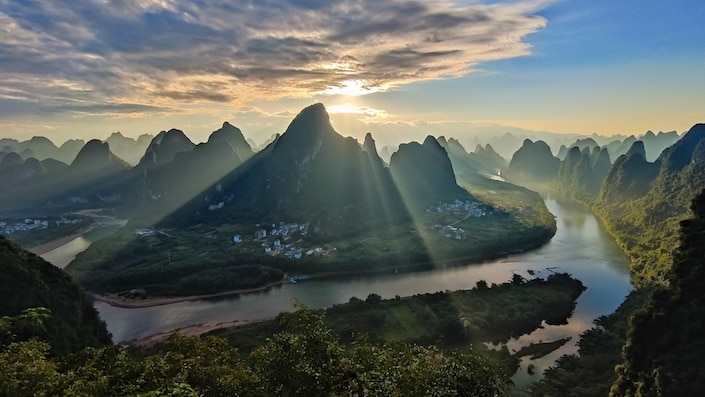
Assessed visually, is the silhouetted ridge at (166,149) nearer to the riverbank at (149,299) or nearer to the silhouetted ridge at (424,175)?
the silhouetted ridge at (424,175)

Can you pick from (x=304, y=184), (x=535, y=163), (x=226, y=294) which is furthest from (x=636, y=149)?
(x=226, y=294)

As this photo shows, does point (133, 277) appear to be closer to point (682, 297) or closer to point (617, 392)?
point (617, 392)

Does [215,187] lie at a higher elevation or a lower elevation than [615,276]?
higher

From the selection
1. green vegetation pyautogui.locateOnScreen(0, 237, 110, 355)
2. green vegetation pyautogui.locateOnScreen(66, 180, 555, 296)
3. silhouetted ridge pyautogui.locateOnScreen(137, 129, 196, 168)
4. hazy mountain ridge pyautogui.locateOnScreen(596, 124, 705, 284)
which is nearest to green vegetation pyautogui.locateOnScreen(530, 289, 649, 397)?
hazy mountain ridge pyautogui.locateOnScreen(596, 124, 705, 284)

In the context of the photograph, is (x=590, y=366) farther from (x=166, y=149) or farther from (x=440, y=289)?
(x=166, y=149)

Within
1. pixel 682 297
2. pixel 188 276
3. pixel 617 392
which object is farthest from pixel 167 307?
pixel 682 297

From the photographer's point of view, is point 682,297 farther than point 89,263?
No

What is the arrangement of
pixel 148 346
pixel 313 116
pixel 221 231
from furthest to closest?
pixel 313 116
pixel 221 231
pixel 148 346
